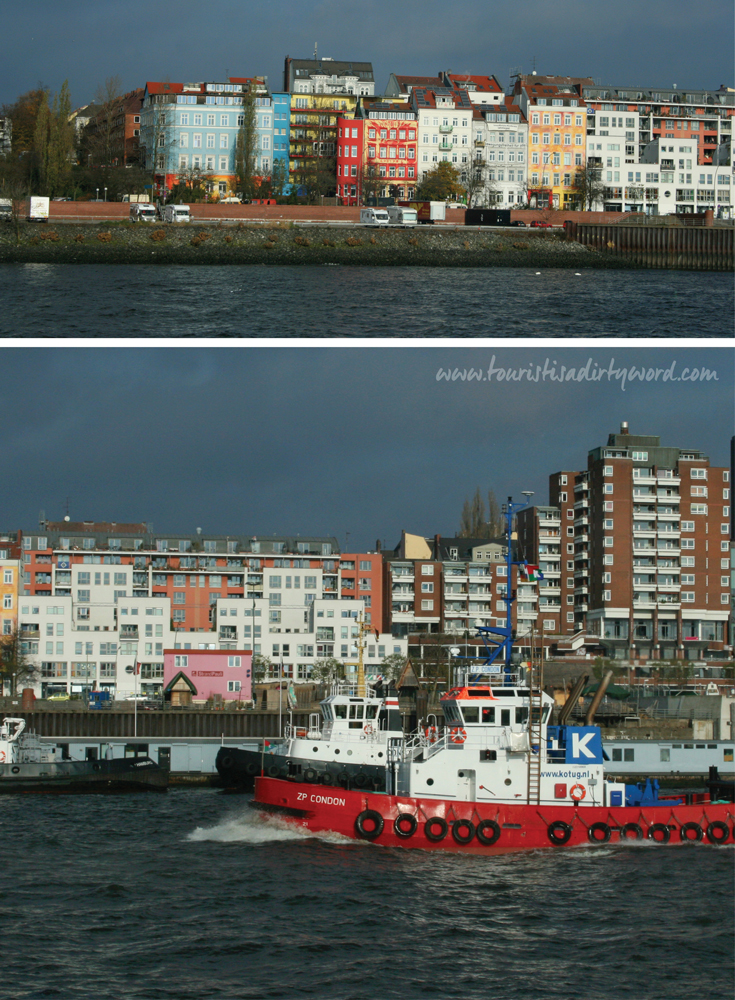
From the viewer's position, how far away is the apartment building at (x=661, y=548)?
105312 millimetres

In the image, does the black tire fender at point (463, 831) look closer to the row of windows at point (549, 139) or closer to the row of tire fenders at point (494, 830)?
the row of tire fenders at point (494, 830)

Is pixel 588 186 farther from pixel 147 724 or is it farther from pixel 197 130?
pixel 147 724

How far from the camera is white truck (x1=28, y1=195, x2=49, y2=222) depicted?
352 ft

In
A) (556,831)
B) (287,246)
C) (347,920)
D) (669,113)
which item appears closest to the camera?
(347,920)

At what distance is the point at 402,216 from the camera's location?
4574 inches

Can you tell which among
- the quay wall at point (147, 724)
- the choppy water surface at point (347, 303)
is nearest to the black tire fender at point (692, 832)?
the quay wall at point (147, 724)

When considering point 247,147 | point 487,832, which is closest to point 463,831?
point 487,832

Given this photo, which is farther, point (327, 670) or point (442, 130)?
point (442, 130)

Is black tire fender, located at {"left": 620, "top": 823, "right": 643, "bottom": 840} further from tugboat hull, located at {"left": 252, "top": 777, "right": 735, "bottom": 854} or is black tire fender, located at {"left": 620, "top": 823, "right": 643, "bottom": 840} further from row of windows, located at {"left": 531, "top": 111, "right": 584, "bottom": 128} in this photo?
row of windows, located at {"left": 531, "top": 111, "right": 584, "bottom": 128}

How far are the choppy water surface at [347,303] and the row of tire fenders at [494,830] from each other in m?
37.8

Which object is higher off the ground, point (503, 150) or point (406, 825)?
point (503, 150)

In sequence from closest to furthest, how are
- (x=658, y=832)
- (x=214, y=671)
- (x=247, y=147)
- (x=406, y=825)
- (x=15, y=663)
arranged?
(x=406, y=825)
(x=658, y=832)
(x=214, y=671)
(x=15, y=663)
(x=247, y=147)

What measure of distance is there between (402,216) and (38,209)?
2954cm

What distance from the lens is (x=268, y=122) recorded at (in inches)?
5162
